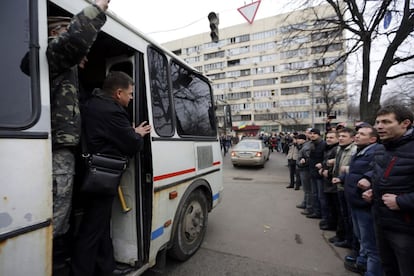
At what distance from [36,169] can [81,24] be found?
0.96 m

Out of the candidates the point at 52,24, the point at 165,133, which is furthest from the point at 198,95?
the point at 52,24

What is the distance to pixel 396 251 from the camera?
77.0 inches

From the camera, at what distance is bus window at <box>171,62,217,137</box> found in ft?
→ 9.55

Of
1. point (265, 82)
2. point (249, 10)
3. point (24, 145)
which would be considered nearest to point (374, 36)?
point (249, 10)

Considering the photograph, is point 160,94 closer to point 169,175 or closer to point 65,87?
point 169,175

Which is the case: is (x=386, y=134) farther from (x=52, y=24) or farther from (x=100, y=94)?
(x=52, y=24)

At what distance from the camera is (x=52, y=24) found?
63.8 inches

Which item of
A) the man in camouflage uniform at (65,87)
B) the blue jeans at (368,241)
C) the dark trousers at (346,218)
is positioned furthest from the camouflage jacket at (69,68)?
the dark trousers at (346,218)

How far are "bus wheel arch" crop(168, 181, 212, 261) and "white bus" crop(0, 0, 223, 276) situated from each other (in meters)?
0.01

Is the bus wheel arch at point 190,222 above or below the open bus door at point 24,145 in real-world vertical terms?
below

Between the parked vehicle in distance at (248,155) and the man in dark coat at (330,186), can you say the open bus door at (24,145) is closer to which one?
the man in dark coat at (330,186)

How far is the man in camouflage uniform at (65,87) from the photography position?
1452 millimetres

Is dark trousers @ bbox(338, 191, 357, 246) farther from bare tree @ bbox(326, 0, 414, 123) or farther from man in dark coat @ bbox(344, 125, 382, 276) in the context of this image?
bare tree @ bbox(326, 0, 414, 123)

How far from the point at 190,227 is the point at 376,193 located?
2223mm
